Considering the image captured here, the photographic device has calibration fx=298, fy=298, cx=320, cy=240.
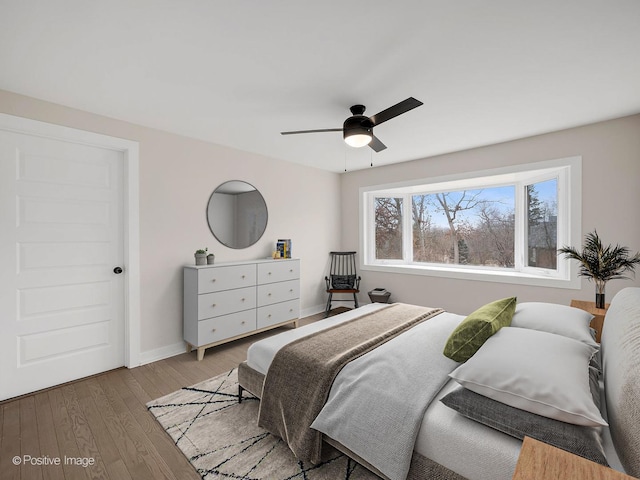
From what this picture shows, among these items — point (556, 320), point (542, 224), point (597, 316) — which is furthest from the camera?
point (542, 224)

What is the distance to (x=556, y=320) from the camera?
6.07 ft

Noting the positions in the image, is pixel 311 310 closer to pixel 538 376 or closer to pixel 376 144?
pixel 376 144

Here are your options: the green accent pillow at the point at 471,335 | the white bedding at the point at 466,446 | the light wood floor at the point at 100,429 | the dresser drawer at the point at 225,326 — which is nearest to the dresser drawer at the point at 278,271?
the dresser drawer at the point at 225,326

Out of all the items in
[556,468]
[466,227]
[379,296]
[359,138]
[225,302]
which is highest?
[359,138]

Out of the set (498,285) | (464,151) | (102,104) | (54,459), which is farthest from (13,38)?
(498,285)

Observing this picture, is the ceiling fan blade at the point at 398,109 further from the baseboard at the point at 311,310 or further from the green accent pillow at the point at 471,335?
the baseboard at the point at 311,310

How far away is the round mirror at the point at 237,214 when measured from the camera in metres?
3.66

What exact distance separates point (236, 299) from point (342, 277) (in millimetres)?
2023

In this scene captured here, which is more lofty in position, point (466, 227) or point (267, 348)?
point (466, 227)

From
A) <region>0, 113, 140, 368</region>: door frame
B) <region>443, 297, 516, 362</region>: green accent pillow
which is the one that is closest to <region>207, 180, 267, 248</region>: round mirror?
<region>0, 113, 140, 368</region>: door frame

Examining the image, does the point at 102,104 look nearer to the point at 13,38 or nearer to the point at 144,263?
the point at 13,38

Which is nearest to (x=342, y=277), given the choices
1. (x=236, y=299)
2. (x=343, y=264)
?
(x=343, y=264)

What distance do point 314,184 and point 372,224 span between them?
1234 mm

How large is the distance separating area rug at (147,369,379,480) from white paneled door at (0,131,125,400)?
3.45ft
